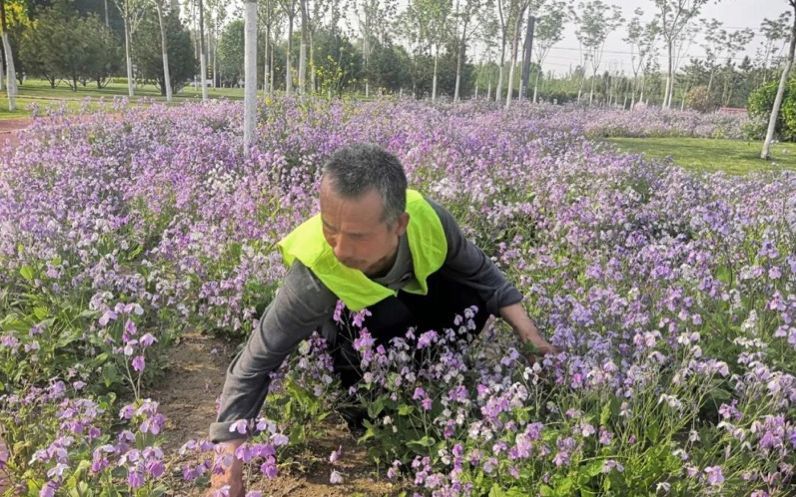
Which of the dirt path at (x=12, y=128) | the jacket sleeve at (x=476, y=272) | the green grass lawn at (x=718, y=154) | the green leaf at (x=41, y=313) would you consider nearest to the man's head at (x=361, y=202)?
the jacket sleeve at (x=476, y=272)

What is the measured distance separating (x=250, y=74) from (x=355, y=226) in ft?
18.6

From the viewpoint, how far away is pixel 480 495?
6.48 ft

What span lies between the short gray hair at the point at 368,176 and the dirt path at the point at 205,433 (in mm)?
1110

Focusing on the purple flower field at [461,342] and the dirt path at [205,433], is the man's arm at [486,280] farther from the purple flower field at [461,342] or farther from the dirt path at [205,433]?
the dirt path at [205,433]

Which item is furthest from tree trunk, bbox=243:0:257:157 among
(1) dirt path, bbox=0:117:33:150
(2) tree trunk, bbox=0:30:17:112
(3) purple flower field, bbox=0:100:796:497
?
(2) tree trunk, bbox=0:30:17:112

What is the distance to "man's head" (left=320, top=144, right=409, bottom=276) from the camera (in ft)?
5.32

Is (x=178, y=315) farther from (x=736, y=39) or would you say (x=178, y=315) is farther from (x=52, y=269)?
(x=736, y=39)

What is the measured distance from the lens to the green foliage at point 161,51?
3744 cm

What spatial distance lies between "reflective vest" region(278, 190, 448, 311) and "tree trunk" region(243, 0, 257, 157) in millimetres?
4702

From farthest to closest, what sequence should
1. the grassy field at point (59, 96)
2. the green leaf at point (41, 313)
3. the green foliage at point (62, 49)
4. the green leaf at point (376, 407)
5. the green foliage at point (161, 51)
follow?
the green foliage at point (161, 51), the green foliage at point (62, 49), the grassy field at point (59, 96), the green leaf at point (41, 313), the green leaf at point (376, 407)

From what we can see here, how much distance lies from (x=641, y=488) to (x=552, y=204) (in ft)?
10.6

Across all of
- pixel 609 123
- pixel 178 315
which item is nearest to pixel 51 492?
pixel 178 315

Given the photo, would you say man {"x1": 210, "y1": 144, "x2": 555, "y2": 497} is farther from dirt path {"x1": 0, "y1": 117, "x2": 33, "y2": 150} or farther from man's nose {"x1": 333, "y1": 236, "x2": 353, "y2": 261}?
dirt path {"x1": 0, "y1": 117, "x2": 33, "y2": 150}

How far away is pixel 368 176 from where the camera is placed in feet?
5.37
